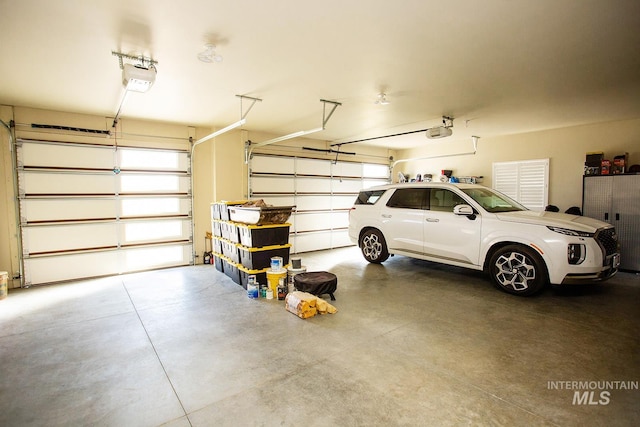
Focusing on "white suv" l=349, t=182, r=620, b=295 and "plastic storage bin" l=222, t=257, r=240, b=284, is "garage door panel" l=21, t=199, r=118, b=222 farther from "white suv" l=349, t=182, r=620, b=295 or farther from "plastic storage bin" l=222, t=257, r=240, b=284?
"white suv" l=349, t=182, r=620, b=295

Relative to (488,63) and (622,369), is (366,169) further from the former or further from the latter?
(622,369)

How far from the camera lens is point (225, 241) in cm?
536

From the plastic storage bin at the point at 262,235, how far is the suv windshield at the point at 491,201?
9.99ft

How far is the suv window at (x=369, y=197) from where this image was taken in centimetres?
637

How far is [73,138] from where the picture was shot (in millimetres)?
5305

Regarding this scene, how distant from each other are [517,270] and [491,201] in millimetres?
1237

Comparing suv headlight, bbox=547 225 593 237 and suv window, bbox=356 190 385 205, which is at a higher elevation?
suv window, bbox=356 190 385 205

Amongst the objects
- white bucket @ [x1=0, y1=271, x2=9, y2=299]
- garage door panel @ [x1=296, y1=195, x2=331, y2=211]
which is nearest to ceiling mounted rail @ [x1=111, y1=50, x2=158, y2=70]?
white bucket @ [x1=0, y1=271, x2=9, y2=299]

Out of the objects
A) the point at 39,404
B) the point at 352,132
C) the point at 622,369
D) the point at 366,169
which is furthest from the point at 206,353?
the point at 366,169

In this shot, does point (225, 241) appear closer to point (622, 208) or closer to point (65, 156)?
point (65, 156)

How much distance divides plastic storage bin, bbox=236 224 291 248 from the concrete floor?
2.78 ft

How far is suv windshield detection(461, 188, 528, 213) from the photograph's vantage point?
485 cm

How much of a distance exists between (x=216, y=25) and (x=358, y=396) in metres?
3.12

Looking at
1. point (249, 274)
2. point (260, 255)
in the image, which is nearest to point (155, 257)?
point (249, 274)
